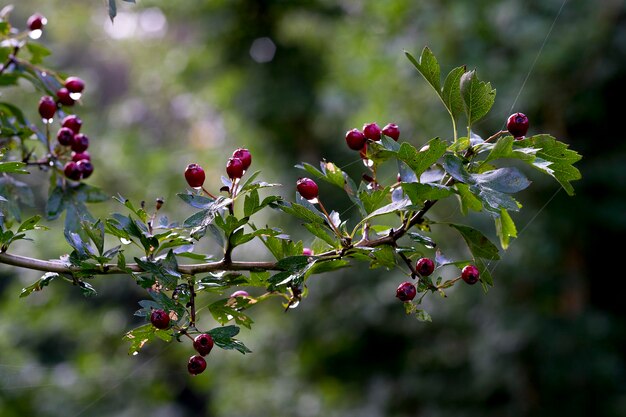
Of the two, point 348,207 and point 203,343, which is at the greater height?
point 203,343

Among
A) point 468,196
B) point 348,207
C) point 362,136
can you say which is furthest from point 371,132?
point 348,207

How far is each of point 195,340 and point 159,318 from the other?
44mm

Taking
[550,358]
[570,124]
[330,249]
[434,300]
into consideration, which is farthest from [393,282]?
[330,249]

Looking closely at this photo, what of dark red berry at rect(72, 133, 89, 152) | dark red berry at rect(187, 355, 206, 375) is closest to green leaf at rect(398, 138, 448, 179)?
dark red berry at rect(187, 355, 206, 375)

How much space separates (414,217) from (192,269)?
184mm

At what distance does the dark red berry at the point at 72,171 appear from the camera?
81 cm

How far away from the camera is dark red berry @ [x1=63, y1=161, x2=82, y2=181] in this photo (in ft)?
2.65

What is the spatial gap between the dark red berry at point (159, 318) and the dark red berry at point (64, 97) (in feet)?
1.25

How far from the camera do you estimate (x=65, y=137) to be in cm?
80

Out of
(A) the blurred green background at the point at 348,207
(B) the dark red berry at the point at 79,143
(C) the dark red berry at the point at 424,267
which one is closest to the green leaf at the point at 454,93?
(C) the dark red berry at the point at 424,267

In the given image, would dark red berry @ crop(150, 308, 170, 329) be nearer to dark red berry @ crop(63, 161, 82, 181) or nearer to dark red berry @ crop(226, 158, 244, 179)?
dark red berry @ crop(226, 158, 244, 179)

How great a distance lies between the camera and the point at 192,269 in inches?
23.1

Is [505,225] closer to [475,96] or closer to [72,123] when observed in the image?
[475,96]

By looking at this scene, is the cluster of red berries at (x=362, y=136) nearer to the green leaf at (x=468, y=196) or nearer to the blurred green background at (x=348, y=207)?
the green leaf at (x=468, y=196)
